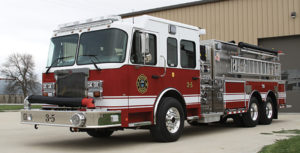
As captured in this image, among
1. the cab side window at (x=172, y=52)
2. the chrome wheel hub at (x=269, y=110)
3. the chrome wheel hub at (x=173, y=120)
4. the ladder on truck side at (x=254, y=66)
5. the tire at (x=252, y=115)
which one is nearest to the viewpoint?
the chrome wheel hub at (x=173, y=120)

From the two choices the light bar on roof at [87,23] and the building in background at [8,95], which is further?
the building in background at [8,95]

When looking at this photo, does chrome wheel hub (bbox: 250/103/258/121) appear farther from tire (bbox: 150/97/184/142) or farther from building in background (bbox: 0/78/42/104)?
building in background (bbox: 0/78/42/104)

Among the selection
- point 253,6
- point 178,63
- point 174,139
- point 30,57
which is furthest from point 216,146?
point 30,57

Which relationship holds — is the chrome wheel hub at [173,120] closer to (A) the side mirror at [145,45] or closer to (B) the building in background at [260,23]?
(A) the side mirror at [145,45]

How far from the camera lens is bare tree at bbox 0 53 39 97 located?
62.9 metres

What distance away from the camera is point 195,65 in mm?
10445

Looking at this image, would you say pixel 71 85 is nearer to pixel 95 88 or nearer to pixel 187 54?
pixel 95 88

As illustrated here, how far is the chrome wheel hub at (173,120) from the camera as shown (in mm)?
9186

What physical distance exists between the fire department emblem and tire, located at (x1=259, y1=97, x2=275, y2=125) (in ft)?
21.6

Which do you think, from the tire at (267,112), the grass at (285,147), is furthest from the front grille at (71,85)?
the tire at (267,112)

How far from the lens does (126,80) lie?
816 cm

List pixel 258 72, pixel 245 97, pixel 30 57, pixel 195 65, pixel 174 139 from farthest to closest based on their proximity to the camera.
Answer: pixel 30 57 < pixel 258 72 < pixel 245 97 < pixel 195 65 < pixel 174 139

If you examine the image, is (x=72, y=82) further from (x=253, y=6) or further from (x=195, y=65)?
(x=253, y=6)

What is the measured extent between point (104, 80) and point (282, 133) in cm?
576
